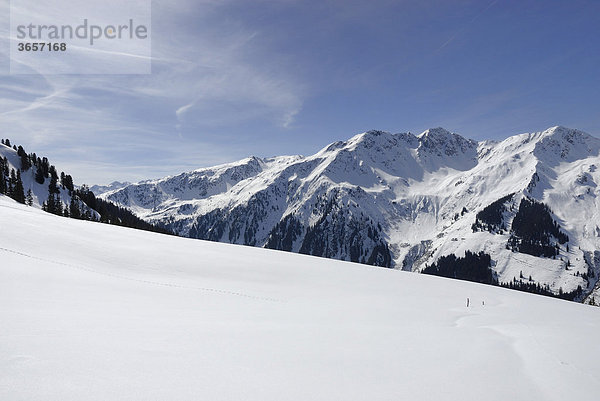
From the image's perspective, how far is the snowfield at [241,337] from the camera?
207 inches

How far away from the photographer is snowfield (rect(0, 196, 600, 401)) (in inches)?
207

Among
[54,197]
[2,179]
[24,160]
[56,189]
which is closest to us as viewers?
[2,179]

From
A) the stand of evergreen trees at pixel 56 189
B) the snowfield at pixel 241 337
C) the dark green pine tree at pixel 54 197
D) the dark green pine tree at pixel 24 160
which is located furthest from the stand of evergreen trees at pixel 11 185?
the snowfield at pixel 241 337

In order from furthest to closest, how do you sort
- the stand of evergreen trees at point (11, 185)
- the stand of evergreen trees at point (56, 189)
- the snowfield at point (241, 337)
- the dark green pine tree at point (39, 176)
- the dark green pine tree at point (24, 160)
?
the dark green pine tree at point (24, 160), the dark green pine tree at point (39, 176), the stand of evergreen trees at point (56, 189), the stand of evergreen trees at point (11, 185), the snowfield at point (241, 337)

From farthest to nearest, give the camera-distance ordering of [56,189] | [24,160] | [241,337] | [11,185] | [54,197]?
[24,160]
[56,189]
[54,197]
[11,185]
[241,337]

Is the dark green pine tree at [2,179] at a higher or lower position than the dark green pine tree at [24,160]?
lower

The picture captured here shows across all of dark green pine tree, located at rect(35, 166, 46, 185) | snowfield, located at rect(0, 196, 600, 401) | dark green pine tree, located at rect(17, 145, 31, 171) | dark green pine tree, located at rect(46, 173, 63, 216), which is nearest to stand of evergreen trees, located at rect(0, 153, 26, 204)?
dark green pine tree, located at rect(46, 173, 63, 216)

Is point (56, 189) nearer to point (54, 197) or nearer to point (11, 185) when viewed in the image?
point (54, 197)

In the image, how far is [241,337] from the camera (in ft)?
26.6

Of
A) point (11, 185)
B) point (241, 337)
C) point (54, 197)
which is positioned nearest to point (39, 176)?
point (54, 197)

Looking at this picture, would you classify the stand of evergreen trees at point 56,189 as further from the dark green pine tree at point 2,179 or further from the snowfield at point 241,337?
the snowfield at point 241,337

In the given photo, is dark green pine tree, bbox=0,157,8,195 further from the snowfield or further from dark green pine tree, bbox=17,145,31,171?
the snowfield

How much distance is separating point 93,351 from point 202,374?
7.38 ft

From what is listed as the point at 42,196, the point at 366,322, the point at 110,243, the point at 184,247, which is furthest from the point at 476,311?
the point at 42,196
